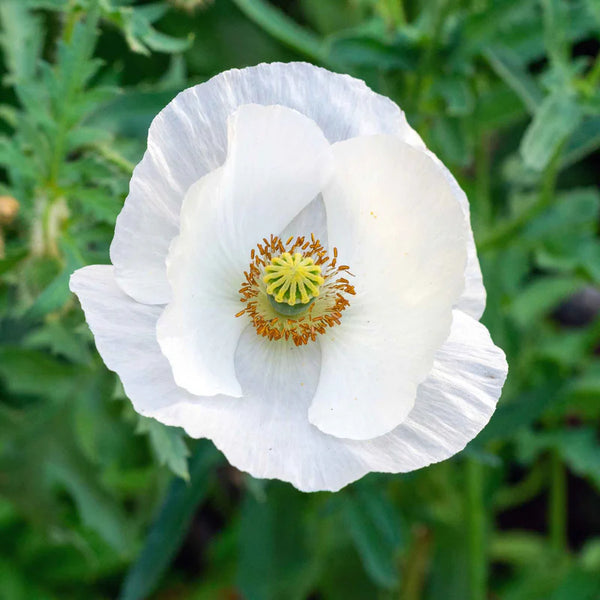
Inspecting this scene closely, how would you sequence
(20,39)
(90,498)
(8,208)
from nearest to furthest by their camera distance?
1. (8,208)
2. (20,39)
3. (90,498)

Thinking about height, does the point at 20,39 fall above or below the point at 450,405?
above

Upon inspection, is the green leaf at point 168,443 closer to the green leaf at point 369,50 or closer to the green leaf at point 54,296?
the green leaf at point 54,296

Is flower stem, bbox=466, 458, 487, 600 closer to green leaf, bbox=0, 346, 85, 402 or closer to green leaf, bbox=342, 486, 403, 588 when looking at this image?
green leaf, bbox=342, 486, 403, 588

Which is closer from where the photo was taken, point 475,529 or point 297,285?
point 297,285

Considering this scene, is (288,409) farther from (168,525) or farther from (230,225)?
(168,525)

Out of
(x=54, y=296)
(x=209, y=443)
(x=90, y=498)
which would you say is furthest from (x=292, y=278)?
(x=90, y=498)

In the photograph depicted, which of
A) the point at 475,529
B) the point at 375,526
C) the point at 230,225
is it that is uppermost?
the point at 230,225

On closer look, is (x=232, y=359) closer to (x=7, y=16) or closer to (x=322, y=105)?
(x=322, y=105)

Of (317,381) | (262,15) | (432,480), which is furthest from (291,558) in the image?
(262,15)
